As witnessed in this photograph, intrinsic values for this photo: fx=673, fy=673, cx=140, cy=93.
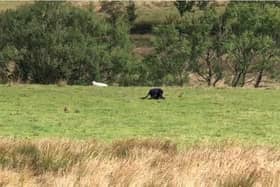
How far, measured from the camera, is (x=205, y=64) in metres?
50.6

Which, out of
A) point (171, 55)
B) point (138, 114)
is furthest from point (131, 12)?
point (138, 114)

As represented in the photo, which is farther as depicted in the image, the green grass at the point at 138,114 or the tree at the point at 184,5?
the tree at the point at 184,5

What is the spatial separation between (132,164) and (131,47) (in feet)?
130

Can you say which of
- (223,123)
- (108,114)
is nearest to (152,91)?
(108,114)

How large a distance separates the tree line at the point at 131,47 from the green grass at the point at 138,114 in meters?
17.0

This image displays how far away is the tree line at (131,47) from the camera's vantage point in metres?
47.9

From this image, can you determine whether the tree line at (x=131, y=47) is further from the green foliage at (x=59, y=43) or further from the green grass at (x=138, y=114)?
the green grass at (x=138, y=114)

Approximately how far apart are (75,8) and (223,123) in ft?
101

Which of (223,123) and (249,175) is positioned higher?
(249,175)

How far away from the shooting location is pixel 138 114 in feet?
73.7

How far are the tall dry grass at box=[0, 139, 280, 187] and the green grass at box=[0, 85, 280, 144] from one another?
415cm

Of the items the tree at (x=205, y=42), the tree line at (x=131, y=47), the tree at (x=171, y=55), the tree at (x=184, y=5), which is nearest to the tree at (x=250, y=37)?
the tree line at (x=131, y=47)

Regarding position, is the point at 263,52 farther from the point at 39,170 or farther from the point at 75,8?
the point at 39,170

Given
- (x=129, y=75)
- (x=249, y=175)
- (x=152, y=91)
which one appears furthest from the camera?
(x=129, y=75)
